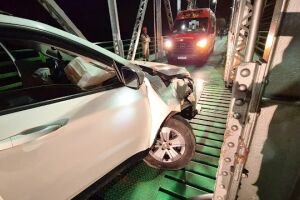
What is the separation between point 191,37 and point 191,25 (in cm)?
113

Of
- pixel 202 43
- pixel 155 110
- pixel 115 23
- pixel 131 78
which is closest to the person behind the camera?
pixel 131 78

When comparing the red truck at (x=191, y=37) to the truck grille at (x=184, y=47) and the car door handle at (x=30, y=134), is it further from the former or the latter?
the car door handle at (x=30, y=134)

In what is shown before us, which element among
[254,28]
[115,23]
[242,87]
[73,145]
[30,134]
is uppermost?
[254,28]

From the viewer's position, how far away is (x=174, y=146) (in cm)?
244

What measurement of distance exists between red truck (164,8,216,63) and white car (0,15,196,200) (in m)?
6.59

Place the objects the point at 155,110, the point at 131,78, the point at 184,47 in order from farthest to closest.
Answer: the point at 184,47 → the point at 155,110 → the point at 131,78

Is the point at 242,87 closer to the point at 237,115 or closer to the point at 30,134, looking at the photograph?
the point at 237,115

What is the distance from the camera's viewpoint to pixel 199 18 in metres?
9.26

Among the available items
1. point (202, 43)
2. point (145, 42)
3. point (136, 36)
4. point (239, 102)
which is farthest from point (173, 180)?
point (145, 42)

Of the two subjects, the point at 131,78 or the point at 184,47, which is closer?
the point at 131,78

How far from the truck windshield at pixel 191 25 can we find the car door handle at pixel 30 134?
353 inches

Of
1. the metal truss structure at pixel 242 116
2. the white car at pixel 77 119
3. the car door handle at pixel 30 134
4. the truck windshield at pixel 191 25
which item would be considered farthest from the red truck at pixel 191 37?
the car door handle at pixel 30 134

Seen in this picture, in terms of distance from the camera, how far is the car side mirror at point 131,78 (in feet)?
6.17

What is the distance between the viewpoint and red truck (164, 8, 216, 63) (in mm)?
8688
